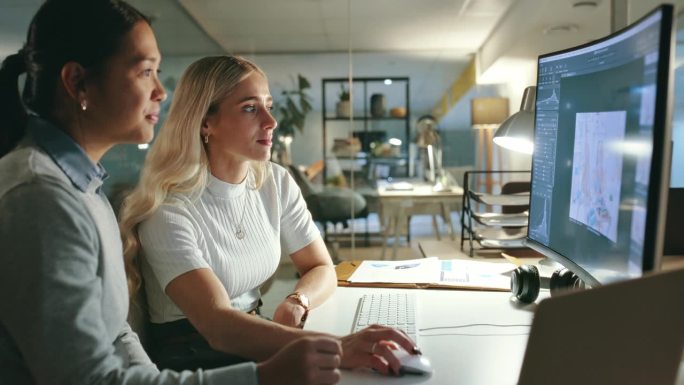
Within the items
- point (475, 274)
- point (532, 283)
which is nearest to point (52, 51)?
point (532, 283)

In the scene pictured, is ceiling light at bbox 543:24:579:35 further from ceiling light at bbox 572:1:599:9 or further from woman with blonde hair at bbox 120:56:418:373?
woman with blonde hair at bbox 120:56:418:373

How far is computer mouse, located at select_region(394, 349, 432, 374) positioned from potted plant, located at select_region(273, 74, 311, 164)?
363 centimetres

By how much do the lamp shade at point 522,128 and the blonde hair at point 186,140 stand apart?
819 millimetres

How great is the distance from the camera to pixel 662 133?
73 centimetres

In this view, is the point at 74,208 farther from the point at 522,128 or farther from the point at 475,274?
the point at 522,128

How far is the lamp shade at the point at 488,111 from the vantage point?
14.3 feet

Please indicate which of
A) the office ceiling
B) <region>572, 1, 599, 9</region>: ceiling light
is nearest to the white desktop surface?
<region>572, 1, 599, 9</region>: ceiling light

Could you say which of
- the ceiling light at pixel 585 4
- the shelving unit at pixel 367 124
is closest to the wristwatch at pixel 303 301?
the ceiling light at pixel 585 4

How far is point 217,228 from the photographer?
1402 millimetres

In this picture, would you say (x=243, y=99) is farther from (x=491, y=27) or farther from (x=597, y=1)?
(x=491, y=27)

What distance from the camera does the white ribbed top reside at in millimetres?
1265

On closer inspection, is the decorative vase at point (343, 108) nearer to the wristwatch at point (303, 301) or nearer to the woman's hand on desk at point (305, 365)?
the wristwatch at point (303, 301)

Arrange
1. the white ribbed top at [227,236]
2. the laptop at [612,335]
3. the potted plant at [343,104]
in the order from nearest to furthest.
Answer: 1. the laptop at [612,335]
2. the white ribbed top at [227,236]
3. the potted plant at [343,104]

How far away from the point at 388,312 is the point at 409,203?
10.7 ft
